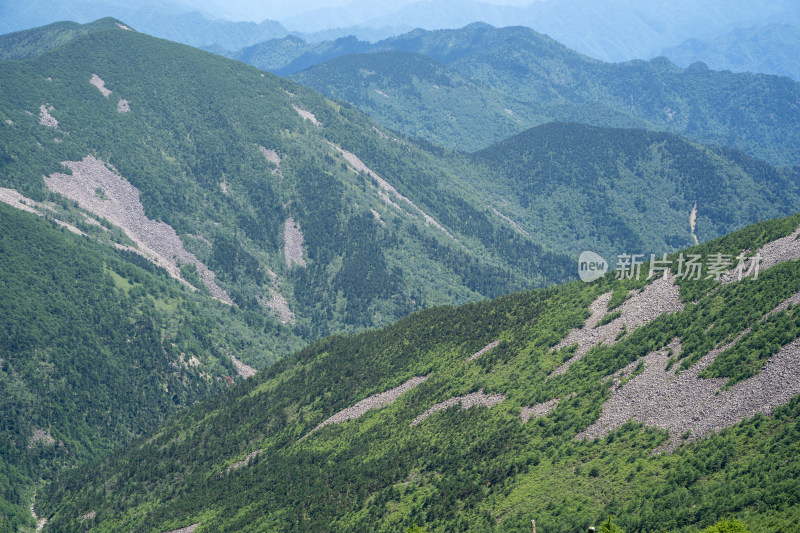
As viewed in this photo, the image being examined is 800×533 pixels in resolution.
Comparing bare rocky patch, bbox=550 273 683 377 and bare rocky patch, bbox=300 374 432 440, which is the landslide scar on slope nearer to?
bare rocky patch, bbox=550 273 683 377

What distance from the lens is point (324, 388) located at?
4951 inches

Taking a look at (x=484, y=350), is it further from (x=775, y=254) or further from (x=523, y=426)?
(x=775, y=254)

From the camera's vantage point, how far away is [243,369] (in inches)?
7338

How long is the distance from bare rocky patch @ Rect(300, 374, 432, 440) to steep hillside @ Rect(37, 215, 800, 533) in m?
0.33

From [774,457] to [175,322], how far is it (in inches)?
6046

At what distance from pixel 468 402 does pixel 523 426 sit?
14.0m

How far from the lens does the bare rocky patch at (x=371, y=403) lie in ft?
366

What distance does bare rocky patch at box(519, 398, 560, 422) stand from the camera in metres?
85.7

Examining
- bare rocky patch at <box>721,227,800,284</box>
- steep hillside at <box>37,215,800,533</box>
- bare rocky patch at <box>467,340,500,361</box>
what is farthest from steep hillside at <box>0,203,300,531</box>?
bare rocky patch at <box>721,227,800,284</box>

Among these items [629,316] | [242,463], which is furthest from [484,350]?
[242,463]

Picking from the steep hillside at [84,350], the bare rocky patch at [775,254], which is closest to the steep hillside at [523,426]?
the bare rocky patch at [775,254]

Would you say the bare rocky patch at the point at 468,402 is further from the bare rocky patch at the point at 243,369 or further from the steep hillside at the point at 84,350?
the bare rocky patch at the point at 243,369

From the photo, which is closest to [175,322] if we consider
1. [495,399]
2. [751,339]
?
[495,399]

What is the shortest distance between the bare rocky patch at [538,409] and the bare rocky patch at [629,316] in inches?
269
